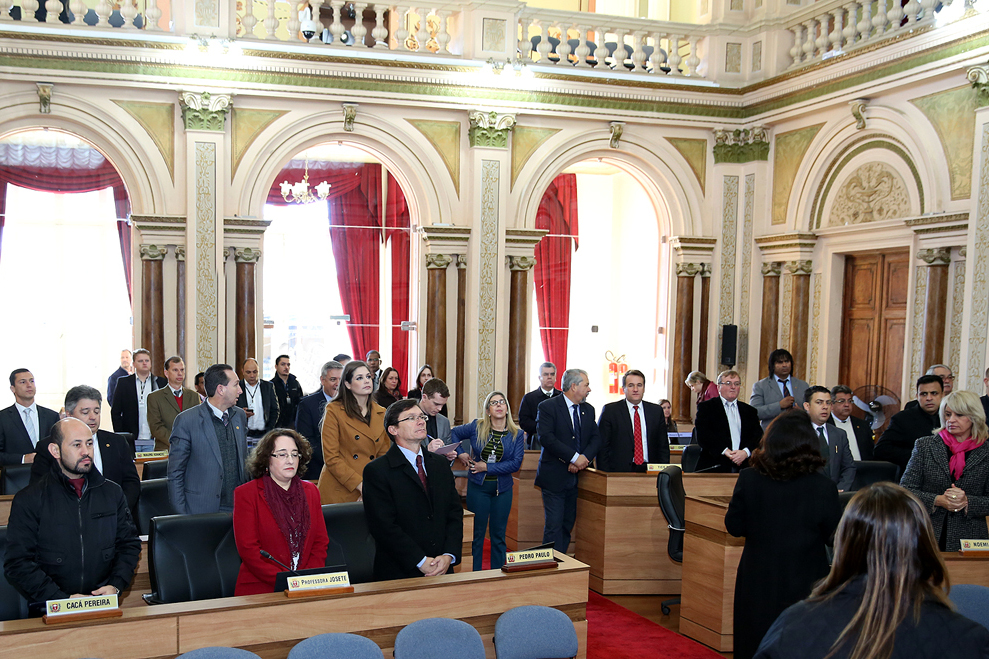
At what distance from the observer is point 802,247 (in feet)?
29.8

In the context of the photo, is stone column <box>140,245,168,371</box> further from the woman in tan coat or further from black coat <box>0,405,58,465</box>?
the woman in tan coat

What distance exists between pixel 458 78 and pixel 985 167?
5001 millimetres

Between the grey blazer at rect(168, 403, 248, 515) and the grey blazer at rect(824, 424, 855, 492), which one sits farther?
Result: the grey blazer at rect(824, 424, 855, 492)

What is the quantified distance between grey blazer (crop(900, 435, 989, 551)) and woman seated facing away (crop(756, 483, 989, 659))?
2.63 metres

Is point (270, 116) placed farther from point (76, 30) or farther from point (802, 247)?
point (802, 247)

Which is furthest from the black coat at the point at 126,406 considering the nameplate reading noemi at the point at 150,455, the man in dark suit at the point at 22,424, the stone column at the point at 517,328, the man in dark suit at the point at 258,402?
the stone column at the point at 517,328

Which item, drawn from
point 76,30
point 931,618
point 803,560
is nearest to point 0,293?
point 76,30

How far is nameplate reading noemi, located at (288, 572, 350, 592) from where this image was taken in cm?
304

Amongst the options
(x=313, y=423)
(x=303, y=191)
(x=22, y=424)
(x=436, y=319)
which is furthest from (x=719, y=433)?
(x=303, y=191)

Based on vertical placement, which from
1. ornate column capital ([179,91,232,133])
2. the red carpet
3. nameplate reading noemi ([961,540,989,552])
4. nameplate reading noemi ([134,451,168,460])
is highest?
ornate column capital ([179,91,232,133])

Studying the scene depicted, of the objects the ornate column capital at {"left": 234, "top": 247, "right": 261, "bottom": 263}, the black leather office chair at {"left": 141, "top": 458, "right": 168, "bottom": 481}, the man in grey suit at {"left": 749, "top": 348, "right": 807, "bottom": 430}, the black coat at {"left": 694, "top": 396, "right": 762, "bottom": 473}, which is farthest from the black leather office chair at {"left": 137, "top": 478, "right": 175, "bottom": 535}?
the man in grey suit at {"left": 749, "top": 348, "right": 807, "bottom": 430}

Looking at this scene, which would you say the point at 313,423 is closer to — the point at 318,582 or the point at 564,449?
the point at 564,449

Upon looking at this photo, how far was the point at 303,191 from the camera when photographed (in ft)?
35.5

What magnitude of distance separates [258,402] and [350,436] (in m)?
3.00
